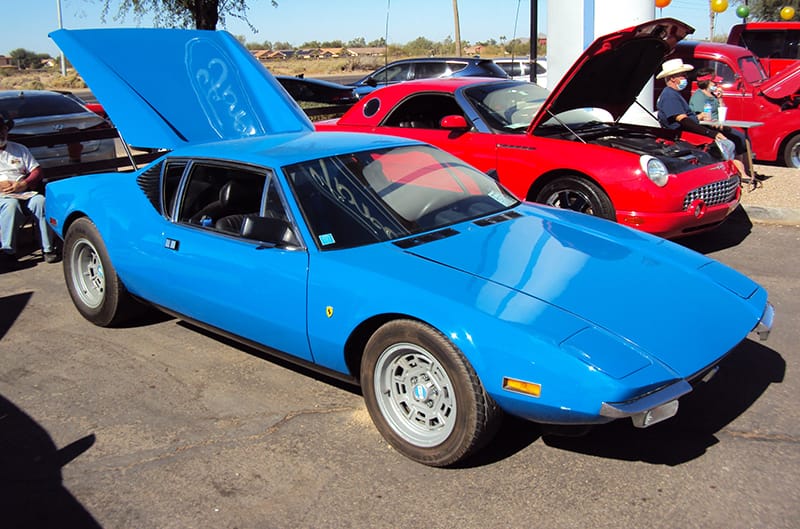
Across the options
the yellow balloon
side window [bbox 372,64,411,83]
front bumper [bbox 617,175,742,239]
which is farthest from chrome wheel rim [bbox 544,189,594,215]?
the yellow balloon

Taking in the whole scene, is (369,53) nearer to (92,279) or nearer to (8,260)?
(8,260)

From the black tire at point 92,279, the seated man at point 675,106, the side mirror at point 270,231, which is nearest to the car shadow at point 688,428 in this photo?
the side mirror at point 270,231

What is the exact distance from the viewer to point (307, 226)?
391 cm

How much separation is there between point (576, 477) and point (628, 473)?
9.3 inches

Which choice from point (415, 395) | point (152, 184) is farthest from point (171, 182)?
point (415, 395)

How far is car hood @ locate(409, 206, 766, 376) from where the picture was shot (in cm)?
327

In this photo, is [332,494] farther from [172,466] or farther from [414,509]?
→ [172,466]

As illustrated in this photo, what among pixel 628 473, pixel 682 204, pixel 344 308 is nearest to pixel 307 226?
pixel 344 308

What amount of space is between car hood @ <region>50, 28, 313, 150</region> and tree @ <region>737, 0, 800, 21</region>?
33.6 m

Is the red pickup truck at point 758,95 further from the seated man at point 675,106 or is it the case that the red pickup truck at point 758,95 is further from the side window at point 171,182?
the side window at point 171,182

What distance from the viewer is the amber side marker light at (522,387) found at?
3035mm

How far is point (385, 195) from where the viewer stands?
4211 millimetres

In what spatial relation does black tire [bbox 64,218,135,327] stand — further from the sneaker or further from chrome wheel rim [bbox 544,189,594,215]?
chrome wheel rim [bbox 544,189,594,215]

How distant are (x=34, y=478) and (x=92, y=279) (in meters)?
2.29
